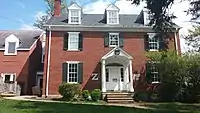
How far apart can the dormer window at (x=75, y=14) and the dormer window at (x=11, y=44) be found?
26.3ft

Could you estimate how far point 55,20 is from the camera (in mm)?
30078

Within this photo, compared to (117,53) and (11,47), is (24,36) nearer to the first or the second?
(11,47)

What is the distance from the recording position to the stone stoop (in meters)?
24.3

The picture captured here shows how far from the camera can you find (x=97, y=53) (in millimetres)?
28422

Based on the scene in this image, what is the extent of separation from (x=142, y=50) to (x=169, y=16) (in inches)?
471

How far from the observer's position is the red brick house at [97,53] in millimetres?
27469

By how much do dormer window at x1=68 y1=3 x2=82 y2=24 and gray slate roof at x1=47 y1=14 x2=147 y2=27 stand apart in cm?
56

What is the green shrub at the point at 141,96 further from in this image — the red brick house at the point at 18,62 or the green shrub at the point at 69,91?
the red brick house at the point at 18,62

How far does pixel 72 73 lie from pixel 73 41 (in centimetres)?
320

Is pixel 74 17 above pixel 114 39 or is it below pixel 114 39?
above

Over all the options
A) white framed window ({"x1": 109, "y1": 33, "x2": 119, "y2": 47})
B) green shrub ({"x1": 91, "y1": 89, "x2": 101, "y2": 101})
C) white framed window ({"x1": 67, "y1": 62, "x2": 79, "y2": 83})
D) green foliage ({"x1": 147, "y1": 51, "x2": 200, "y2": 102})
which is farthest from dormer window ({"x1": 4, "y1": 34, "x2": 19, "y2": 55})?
green foliage ({"x1": 147, "y1": 51, "x2": 200, "y2": 102})

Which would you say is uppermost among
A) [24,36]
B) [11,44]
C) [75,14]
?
[75,14]

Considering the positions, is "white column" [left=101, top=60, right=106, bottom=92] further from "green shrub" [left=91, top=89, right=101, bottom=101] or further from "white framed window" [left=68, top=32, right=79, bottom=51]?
"white framed window" [left=68, top=32, right=79, bottom=51]

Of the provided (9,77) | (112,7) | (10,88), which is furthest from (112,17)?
(9,77)
